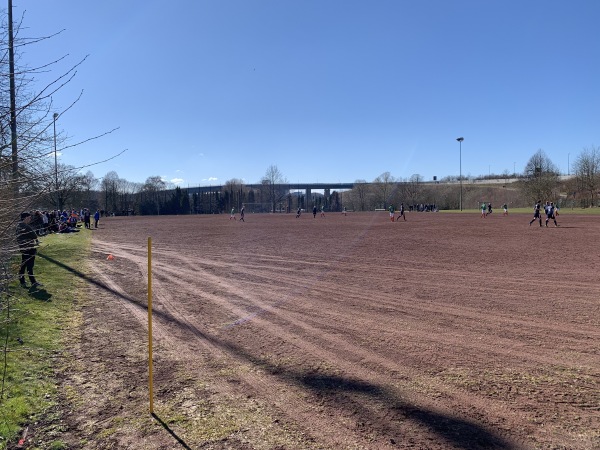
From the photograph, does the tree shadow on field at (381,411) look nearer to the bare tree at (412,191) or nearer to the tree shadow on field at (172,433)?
the tree shadow on field at (172,433)

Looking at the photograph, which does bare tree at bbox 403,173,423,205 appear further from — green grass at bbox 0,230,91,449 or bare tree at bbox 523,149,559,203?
green grass at bbox 0,230,91,449

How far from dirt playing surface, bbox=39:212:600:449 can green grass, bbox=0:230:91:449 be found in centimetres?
28

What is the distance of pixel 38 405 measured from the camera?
4.44 metres

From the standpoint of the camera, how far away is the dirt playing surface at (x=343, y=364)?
3893mm

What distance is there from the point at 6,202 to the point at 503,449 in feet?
15.5

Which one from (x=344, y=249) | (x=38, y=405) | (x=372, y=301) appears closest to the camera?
(x=38, y=405)

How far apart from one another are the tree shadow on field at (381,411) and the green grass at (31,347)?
1418mm

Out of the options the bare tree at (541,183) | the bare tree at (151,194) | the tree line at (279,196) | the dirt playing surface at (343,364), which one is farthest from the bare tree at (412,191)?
the dirt playing surface at (343,364)

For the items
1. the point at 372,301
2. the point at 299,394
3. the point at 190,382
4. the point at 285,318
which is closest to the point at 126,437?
the point at 190,382

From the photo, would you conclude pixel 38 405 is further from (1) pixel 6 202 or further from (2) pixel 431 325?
(2) pixel 431 325

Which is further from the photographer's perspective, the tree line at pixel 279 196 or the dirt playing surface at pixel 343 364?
the tree line at pixel 279 196

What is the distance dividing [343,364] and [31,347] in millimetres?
4579

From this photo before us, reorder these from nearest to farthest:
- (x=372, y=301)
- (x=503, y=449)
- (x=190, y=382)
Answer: (x=503, y=449) < (x=190, y=382) < (x=372, y=301)

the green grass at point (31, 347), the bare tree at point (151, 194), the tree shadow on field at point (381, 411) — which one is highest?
the bare tree at point (151, 194)
